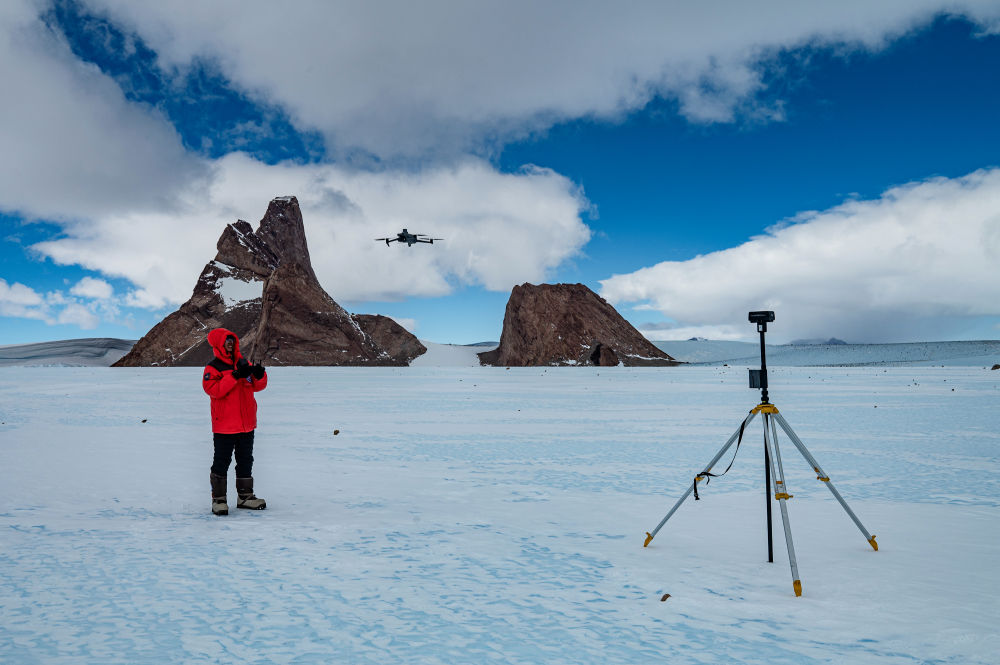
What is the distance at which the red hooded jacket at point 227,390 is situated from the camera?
7332 millimetres

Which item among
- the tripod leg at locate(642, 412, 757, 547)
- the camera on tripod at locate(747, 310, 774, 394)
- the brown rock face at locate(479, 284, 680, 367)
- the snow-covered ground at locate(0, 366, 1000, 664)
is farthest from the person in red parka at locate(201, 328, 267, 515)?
the brown rock face at locate(479, 284, 680, 367)

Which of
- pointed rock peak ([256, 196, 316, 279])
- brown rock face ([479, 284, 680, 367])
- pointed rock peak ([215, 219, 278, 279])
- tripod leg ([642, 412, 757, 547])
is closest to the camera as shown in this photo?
tripod leg ([642, 412, 757, 547])

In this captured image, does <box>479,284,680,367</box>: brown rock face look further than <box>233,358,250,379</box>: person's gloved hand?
Yes

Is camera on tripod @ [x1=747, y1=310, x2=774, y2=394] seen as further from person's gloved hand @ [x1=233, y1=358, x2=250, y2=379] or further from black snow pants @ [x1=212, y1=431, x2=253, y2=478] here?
black snow pants @ [x1=212, y1=431, x2=253, y2=478]

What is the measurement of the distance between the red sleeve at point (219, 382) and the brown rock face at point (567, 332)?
120 meters

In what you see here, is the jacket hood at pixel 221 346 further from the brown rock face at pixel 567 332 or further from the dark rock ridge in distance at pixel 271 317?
the brown rock face at pixel 567 332

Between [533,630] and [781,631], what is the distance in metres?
1.53

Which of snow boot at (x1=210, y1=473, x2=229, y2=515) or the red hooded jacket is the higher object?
the red hooded jacket

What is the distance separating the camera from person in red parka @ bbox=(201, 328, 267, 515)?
7340mm

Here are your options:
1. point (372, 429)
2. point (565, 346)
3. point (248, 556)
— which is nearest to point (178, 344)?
point (565, 346)

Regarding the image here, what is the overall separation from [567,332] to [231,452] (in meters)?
124

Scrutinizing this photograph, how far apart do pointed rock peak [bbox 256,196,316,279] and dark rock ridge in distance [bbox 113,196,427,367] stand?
274mm

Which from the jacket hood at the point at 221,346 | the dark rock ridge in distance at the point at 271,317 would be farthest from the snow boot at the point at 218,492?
the dark rock ridge in distance at the point at 271,317

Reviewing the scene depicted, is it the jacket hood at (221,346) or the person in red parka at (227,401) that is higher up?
the jacket hood at (221,346)
